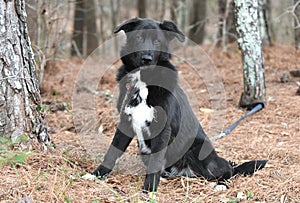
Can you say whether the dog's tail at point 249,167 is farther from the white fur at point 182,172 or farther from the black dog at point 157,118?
the white fur at point 182,172

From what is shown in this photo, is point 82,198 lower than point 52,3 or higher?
lower

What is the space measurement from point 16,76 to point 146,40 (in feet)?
4.03

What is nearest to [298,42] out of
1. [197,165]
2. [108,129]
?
[108,129]

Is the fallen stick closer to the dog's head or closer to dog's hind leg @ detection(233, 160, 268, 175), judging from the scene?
dog's hind leg @ detection(233, 160, 268, 175)

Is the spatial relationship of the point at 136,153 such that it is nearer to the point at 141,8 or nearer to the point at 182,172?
the point at 182,172

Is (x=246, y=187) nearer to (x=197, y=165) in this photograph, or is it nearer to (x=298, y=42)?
(x=197, y=165)

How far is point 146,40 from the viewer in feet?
12.8

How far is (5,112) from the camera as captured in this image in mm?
3455

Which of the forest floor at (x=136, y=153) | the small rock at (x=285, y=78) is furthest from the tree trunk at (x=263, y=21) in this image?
the small rock at (x=285, y=78)

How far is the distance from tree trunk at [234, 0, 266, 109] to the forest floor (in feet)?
0.94

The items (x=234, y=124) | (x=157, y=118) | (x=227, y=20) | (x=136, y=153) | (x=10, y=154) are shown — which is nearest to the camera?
(x=10, y=154)

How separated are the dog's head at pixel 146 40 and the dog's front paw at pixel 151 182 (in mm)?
1016

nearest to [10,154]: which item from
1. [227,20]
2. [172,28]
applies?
[172,28]

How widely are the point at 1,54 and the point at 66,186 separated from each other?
3.94ft
